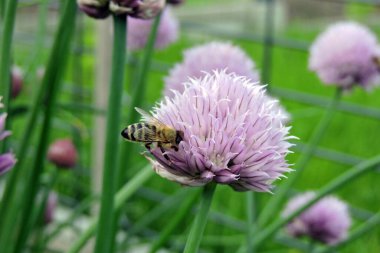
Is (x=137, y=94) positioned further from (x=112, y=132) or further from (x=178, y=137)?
(x=178, y=137)

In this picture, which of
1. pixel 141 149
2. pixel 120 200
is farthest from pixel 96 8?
pixel 141 149

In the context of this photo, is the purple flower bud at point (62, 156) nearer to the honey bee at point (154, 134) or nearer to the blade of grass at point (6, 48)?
the blade of grass at point (6, 48)

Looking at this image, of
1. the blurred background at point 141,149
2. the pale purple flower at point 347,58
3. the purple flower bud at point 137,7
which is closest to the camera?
the purple flower bud at point 137,7

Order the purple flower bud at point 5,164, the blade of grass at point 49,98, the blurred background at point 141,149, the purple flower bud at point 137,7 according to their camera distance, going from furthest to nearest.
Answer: the blurred background at point 141,149 < the blade of grass at point 49,98 < the purple flower bud at point 137,7 < the purple flower bud at point 5,164

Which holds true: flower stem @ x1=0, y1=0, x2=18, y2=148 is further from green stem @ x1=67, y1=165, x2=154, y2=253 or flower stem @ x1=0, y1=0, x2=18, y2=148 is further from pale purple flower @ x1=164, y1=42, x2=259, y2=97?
pale purple flower @ x1=164, y1=42, x2=259, y2=97

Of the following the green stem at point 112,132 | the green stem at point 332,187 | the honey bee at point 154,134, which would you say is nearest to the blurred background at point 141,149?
the green stem at point 112,132

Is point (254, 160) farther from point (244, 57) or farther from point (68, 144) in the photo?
point (68, 144)
